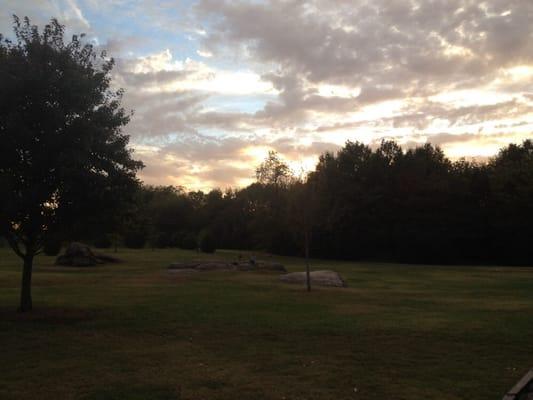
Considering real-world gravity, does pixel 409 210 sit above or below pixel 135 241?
above

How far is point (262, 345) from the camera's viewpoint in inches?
487

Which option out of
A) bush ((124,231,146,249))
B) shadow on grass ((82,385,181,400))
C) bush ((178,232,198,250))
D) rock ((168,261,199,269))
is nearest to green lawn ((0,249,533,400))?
shadow on grass ((82,385,181,400))

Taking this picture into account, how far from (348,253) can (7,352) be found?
5799 cm

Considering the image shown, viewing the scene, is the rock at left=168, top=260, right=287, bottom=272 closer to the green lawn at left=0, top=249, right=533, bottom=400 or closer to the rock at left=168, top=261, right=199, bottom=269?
the rock at left=168, top=261, right=199, bottom=269

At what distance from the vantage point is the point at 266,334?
544 inches

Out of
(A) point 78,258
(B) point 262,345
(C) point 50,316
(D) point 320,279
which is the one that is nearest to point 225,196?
(A) point 78,258

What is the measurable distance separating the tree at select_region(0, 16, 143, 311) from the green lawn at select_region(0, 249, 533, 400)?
298 centimetres

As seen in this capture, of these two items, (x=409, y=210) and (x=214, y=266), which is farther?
(x=409, y=210)

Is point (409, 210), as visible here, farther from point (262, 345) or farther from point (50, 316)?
point (262, 345)

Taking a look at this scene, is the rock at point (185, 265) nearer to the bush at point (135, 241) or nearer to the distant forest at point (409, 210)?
the distant forest at point (409, 210)

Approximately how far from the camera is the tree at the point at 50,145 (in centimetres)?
1620

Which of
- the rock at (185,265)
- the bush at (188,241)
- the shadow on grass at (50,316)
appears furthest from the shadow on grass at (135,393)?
the bush at (188,241)

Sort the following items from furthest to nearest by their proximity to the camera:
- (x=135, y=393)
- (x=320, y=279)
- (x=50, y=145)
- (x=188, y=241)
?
(x=188, y=241), (x=320, y=279), (x=50, y=145), (x=135, y=393)

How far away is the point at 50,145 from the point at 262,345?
8.72 m
